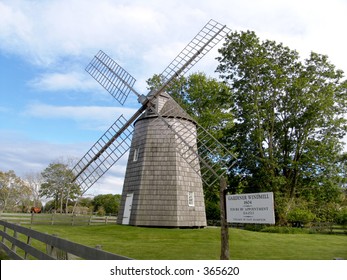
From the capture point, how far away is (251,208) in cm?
737

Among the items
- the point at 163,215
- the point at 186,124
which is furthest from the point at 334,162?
the point at 163,215

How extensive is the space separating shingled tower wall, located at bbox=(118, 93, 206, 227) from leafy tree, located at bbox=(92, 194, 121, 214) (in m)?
39.4

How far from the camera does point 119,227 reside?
59.1ft

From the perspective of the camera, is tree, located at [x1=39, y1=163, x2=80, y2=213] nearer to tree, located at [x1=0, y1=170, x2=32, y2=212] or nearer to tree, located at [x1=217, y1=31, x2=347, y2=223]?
tree, located at [x1=0, y1=170, x2=32, y2=212]

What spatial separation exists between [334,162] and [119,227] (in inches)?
712

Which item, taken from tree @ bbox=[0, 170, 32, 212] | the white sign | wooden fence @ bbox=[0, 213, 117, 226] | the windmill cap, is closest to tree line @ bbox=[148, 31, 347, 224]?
the windmill cap

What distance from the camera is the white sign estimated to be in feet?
23.0

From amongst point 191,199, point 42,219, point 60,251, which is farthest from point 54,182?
point 60,251

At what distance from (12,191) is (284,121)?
4933 centimetres

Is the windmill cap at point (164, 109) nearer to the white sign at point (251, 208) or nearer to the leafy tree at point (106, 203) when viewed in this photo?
the white sign at point (251, 208)

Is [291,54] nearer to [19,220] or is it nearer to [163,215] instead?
[163,215]

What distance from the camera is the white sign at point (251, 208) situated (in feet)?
23.0

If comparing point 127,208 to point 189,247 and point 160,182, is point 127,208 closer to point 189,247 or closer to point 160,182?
point 160,182

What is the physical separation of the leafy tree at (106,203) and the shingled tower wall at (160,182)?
3943 centimetres
